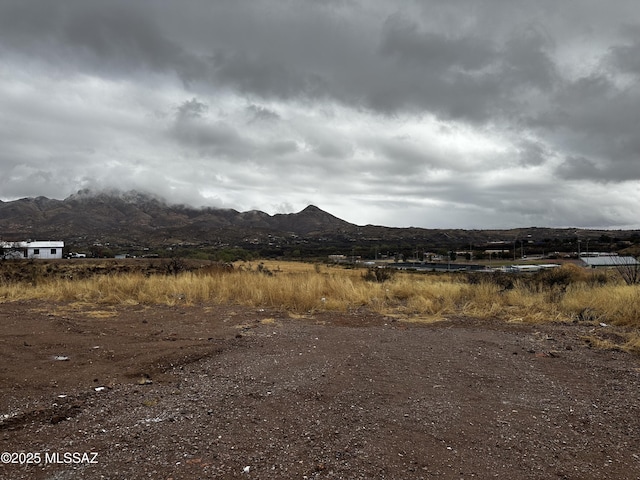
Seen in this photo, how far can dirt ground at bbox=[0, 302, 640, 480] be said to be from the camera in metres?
3.18

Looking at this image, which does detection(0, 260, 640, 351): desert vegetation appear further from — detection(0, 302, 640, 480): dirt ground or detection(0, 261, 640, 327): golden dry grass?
detection(0, 302, 640, 480): dirt ground

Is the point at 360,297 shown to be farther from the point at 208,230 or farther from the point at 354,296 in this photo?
the point at 208,230

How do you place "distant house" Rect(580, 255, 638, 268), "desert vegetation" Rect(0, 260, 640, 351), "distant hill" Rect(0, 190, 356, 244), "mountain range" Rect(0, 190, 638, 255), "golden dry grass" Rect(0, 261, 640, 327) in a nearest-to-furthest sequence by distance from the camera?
"desert vegetation" Rect(0, 260, 640, 351) < "golden dry grass" Rect(0, 261, 640, 327) < "distant house" Rect(580, 255, 638, 268) < "mountain range" Rect(0, 190, 638, 255) < "distant hill" Rect(0, 190, 356, 244)

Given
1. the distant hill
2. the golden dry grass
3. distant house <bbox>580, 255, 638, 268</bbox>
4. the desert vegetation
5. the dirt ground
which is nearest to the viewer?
the dirt ground

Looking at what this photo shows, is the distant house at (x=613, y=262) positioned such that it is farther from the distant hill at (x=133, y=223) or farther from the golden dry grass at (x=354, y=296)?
the distant hill at (x=133, y=223)

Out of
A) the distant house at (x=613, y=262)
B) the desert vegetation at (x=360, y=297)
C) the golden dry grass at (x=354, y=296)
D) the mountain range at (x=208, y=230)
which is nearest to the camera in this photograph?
the desert vegetation at (x=360, y=297)

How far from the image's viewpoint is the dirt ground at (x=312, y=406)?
3.18m

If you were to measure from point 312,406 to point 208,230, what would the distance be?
113842 millimetres

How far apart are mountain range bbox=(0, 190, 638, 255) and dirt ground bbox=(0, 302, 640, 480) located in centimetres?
7809

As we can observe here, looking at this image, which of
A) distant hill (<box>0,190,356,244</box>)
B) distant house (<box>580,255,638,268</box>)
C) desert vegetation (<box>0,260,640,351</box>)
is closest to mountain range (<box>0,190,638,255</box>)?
distant hill (<box>0,190,356,244</box>)

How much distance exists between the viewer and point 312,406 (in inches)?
167

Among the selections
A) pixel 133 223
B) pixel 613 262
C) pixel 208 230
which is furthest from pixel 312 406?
pixel 133 223

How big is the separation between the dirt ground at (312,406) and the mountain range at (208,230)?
78094 mm

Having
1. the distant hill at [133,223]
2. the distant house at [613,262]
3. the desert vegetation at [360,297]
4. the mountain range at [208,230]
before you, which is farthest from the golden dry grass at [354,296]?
the distant hill at [133,223]
